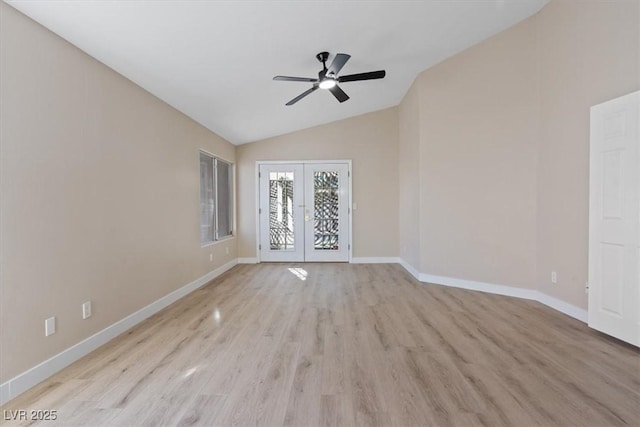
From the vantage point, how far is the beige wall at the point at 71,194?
6.05 feet

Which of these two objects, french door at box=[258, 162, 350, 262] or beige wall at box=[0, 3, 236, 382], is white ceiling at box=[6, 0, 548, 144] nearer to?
beige wall at box=[0, 3, 236, 382]

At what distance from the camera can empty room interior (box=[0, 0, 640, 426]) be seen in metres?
1.84

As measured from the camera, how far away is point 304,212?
6141 millimetres

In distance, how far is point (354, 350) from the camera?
241 cm

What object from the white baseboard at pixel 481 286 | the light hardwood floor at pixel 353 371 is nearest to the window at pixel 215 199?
the light hardwood floor at pixel 353 371

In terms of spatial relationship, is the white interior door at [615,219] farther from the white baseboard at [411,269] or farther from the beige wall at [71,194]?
the beige wall at [71,194]

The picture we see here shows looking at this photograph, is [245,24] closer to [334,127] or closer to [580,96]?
[580,96]

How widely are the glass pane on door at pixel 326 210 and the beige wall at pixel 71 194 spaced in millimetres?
3110

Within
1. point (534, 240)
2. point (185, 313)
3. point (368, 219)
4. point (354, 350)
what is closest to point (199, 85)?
point (185, 313)

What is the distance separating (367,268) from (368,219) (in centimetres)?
103

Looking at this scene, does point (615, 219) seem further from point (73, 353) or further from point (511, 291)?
point (73, 353)

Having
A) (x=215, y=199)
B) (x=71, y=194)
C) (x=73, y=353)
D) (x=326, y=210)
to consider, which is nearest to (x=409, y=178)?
(x=326, y=210)

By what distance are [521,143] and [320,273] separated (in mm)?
3517

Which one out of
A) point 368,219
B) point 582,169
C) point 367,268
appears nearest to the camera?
point 582,169
